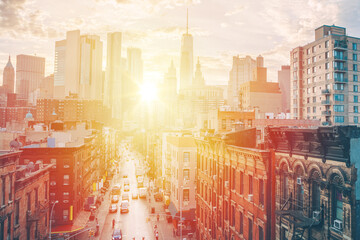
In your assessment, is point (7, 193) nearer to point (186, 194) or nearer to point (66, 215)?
point (66, 215)

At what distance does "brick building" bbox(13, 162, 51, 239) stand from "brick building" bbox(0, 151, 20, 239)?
5.21 ft

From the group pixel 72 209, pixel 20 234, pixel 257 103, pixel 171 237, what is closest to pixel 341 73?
pixel 257 103

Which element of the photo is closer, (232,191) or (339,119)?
(232,191)

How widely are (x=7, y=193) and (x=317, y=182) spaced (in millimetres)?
23966

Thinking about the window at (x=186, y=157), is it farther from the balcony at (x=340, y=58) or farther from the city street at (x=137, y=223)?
the balcony at (x=340, y=58)

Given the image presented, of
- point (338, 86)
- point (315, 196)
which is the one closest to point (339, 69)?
point (338, 86)

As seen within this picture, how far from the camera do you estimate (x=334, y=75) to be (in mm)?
70688

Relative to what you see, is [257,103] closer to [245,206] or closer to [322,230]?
[245,206]

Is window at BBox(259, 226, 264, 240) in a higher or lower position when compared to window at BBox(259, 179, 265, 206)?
lower

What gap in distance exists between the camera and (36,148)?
1629 inches

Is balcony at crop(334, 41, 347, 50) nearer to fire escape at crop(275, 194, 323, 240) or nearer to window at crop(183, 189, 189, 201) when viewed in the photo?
window at crop(183, 189, 189, 201)

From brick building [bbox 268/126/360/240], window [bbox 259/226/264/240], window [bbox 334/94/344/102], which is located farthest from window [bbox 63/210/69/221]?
window [bbox 334/94/344/102]

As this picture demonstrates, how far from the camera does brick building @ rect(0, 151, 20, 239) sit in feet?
70.8

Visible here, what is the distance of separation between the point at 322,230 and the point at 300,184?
299 cm
